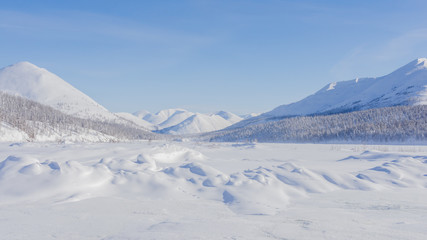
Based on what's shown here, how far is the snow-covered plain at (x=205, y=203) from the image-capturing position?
6.30 meters

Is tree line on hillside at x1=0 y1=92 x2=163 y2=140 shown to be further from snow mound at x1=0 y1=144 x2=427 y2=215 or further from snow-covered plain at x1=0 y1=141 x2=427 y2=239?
snow-covered plain at x1=0 y1=141 x2=427 y2=239

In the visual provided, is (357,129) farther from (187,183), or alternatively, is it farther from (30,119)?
(30,119)

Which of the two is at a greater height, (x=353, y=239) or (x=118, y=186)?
(x=118, y=186)

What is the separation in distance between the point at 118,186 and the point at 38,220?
119 inches

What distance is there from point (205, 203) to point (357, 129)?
84.7m

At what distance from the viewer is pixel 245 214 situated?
764 centimetres

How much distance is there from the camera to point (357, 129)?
83.7m

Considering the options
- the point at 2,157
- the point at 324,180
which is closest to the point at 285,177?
the point at 324,180

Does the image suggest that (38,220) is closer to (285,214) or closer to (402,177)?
(285,214)

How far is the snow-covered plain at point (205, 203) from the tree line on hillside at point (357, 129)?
60574mm

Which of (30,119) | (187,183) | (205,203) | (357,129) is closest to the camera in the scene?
(205,203)

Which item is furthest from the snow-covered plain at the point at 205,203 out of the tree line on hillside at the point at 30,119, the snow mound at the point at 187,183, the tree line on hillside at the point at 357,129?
the tree line on hillside at the point at 30,119

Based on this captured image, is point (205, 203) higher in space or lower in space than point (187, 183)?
lower

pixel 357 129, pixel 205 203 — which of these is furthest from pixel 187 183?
pixel 357 129
